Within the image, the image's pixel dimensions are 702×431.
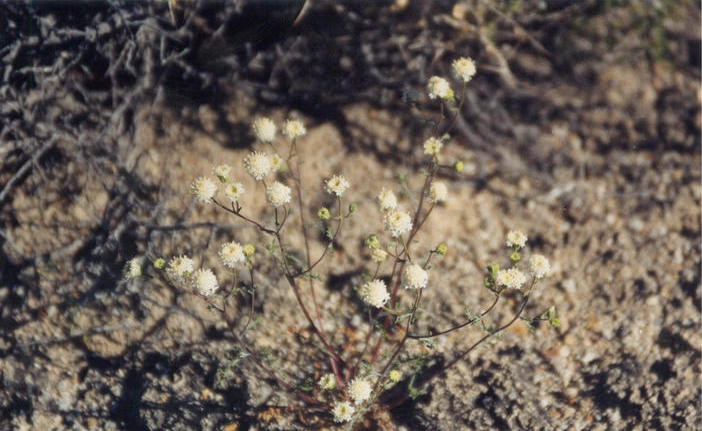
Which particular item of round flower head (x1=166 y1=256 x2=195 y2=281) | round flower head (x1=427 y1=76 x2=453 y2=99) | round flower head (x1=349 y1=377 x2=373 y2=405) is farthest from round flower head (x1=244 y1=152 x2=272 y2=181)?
round flower head (x1=349 y1=377 x2=373 y2=405)

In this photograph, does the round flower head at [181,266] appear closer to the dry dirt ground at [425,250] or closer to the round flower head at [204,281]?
the round flower head at [204,281]

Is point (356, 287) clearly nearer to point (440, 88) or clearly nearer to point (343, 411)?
point (343, 411)

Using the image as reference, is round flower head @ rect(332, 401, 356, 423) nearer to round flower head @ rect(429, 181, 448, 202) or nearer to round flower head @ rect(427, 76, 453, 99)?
round flower head @ rect(429, 181, 448, 202)

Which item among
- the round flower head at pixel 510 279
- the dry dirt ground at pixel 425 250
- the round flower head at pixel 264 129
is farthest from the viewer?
the dry dirt ground at pixel 425 250

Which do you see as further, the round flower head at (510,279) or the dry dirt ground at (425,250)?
the dry dirt ground at (425,250)

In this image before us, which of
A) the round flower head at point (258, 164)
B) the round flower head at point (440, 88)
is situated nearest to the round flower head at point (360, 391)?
the round flower head at point (258, 164)

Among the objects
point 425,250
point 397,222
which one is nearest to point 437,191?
point 397,222

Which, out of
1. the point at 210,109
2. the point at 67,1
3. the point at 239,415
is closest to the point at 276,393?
the point at 239,415
